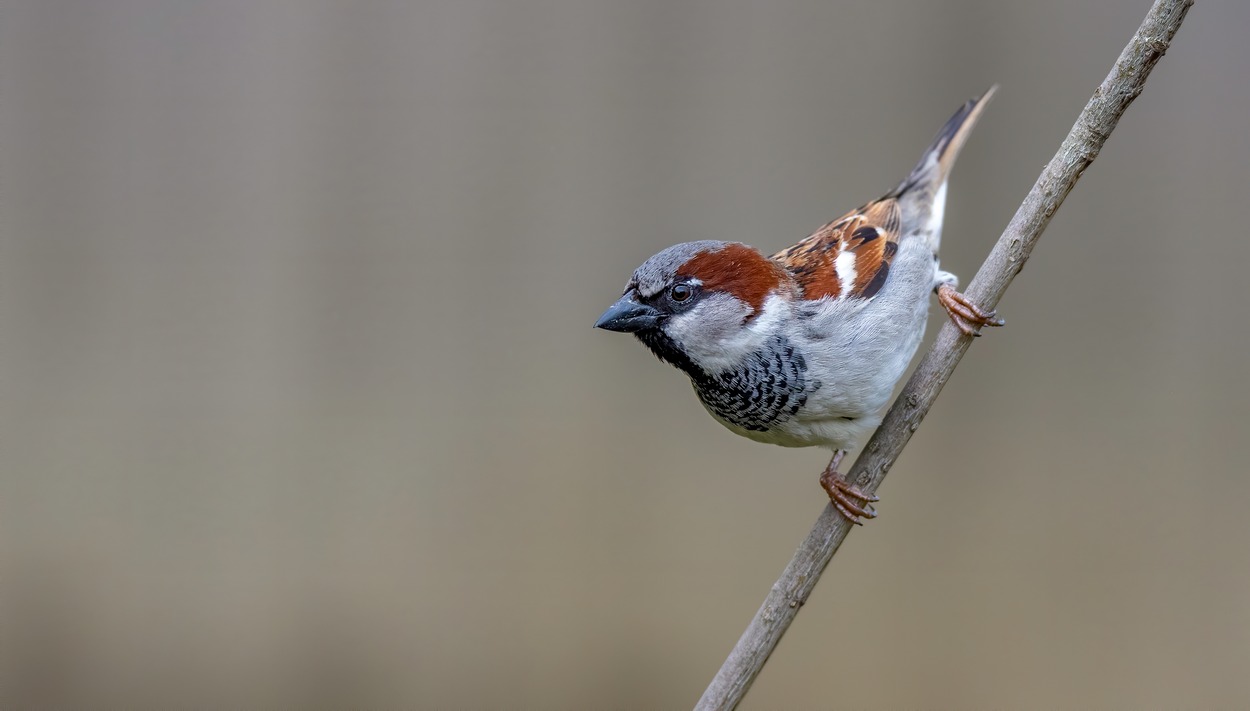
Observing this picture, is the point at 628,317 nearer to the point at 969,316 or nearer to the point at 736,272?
the point at 736,272

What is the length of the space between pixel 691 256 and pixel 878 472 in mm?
641

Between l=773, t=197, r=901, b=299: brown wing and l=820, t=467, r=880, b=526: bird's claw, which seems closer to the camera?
l=820, t=467, r=880, b=526: bird's claw

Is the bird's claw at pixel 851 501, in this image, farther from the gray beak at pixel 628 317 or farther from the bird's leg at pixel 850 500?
the gray beak at pixel 628 317

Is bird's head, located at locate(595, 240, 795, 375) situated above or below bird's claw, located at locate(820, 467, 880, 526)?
above

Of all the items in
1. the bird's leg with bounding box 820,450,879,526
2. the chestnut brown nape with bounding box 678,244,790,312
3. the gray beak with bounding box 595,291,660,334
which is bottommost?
the bird's leg with bounding box 820,450,879,526

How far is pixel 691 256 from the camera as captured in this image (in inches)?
80.1

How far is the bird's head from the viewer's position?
6.61 ft

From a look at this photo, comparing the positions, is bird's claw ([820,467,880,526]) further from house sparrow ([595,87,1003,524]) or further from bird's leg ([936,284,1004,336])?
bird's leg ([936,284,1004,336])

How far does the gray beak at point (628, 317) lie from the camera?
1978mm

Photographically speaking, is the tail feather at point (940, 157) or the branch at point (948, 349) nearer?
the branch at point (948, 349)

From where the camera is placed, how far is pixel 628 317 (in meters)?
1.99

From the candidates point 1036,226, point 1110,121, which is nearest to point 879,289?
point 1036,226

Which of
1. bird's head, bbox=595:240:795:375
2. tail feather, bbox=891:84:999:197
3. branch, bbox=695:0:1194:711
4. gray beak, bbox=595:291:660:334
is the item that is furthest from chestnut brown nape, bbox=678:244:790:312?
tail feather, bbox=891:84:999:197

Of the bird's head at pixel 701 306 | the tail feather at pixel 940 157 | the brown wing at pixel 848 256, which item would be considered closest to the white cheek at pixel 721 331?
the bird's head at pixel 701 306
